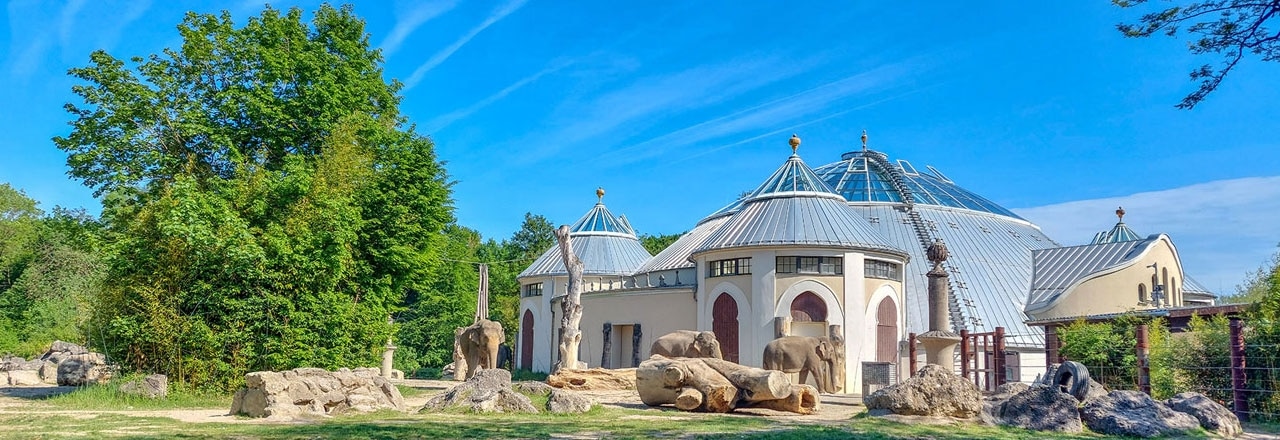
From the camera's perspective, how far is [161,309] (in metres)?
19.6

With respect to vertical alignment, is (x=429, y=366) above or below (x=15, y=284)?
below

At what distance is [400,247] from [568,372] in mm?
5732

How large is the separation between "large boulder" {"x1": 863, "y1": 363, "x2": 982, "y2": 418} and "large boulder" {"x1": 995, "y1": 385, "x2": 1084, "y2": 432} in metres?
0.53

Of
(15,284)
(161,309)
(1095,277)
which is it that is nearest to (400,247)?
(161,309)

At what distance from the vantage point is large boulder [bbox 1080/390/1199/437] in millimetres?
14172

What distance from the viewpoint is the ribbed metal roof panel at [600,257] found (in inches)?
1848

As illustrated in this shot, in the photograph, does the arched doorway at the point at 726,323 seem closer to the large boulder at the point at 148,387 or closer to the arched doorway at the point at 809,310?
the arched doorway at the point at 809,310

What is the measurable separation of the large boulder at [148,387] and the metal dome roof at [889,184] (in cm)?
3494

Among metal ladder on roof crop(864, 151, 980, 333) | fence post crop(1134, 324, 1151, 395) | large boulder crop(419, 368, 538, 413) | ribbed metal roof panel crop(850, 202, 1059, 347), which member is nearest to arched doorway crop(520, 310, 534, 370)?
ribbed metal roof panel crop(850, 202, 1059, 347)

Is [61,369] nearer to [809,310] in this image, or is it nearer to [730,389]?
[730,389]

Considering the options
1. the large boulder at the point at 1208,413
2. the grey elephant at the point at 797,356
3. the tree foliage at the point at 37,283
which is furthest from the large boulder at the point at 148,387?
the tree foliage at the point at 37,283

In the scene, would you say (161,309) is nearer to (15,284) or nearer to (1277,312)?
(1277,312)

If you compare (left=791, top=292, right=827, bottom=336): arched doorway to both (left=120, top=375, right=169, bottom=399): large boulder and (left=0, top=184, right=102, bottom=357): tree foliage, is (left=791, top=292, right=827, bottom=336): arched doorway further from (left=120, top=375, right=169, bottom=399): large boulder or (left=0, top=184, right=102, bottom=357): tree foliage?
(left=0, top=184, right=102, bottom=357): tree foliage

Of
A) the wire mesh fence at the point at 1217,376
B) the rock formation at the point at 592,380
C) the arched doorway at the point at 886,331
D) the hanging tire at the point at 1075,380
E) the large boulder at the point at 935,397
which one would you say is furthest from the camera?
the arched doorway at the point at 886,331
